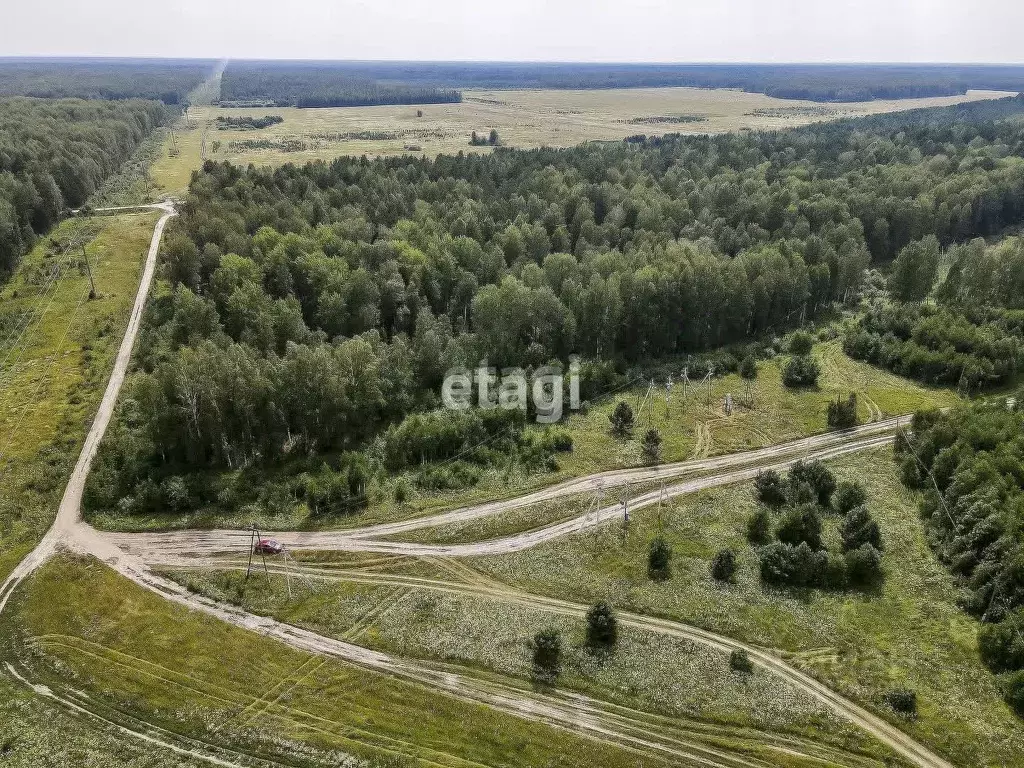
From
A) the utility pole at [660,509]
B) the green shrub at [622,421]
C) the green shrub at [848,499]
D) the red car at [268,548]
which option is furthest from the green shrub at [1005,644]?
the red car at [268,548]

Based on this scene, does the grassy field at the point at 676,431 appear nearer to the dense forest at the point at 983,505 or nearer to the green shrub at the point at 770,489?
the green shrub at the point at 770,489

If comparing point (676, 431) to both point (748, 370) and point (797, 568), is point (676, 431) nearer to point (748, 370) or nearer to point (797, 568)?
point (748, 370)

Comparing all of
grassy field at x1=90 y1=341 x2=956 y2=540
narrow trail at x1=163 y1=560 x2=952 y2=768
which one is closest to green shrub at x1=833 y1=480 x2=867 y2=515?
grassy field at x1=90 y1=341 x2=956 y2=540

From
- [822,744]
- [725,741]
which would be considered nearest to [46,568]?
[725,741]

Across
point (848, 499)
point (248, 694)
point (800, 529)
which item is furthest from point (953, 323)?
point (248, 694)

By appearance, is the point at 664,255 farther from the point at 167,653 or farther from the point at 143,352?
the point at 167,653
